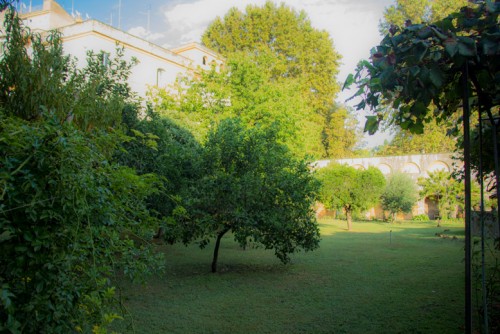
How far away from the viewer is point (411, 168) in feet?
101

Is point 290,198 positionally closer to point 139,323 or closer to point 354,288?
point 354,288

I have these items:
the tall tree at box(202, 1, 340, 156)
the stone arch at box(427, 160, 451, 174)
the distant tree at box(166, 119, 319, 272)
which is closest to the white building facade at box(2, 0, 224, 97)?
the tall tree at box(202, 1, 340, 156)

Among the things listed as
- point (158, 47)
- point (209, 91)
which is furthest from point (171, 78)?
point (209, 91)

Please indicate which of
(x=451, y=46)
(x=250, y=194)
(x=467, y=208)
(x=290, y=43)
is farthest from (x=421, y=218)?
(x=451, y=46)

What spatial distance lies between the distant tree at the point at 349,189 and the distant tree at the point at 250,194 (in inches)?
479

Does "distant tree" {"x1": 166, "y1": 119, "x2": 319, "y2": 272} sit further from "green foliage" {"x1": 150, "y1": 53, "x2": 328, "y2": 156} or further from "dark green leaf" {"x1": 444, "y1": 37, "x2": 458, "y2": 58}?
"green foliage" {"x1": 150, "y1": 53, "x2": 328, "y2": 156}

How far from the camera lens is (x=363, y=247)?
14.0 m

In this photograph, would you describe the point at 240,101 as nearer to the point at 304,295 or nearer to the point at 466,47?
the point at 304,295

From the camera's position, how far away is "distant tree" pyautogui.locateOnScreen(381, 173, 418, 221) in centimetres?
2798

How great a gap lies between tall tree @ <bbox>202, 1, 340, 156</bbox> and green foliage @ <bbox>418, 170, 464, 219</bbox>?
9965 millimetres

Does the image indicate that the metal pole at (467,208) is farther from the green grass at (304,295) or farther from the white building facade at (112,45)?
the white building facade at (112,45)

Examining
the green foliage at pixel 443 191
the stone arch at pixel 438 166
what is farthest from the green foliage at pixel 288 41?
the green foliage at pixel 443 191

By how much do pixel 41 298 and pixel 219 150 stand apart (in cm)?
668

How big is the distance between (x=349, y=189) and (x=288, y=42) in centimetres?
1474
